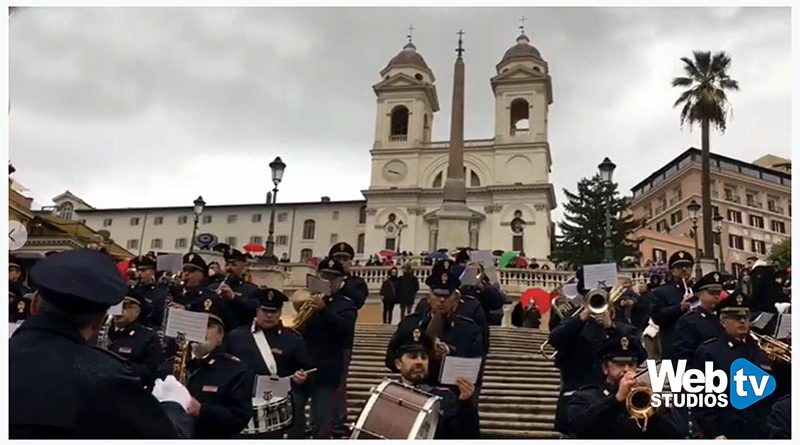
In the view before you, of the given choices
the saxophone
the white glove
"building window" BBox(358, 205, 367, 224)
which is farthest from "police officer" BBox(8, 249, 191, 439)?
"building window" BBox(358, 205, 367, 224)

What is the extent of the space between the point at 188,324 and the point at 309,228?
6898 cm

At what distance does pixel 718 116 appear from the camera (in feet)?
95.5

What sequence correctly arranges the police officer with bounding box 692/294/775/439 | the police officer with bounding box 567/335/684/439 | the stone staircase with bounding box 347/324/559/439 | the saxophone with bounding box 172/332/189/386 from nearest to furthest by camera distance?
the police officer with bounding box 567/335/684/439 < the police officer with bounding box 692/294/775/439 < the saxophone with bounding box 172/332/189/386 < the stone staircase with bounding box 347/324/559/439

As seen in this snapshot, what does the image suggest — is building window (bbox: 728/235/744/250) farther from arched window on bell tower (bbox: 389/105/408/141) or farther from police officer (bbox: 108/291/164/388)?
police officer (bbox: 108/291/164/388)

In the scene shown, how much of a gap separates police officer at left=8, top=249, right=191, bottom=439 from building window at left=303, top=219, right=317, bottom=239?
71.5 metres

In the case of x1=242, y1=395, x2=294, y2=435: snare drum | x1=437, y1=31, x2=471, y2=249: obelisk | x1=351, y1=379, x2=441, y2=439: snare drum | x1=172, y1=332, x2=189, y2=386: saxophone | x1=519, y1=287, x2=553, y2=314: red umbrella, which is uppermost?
x1=437, y1=31, x2=471, y2=249: obelisk

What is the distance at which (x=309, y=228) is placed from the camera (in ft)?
245

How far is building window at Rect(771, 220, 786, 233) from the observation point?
259 feet

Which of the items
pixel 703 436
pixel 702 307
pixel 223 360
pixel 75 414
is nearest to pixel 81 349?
pixel 75 414

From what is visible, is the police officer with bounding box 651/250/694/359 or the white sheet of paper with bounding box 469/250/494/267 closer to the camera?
the police officer with bounding box 651/250/694/359

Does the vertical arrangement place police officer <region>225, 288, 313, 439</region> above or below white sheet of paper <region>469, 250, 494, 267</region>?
below

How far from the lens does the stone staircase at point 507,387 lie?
29.1 feet

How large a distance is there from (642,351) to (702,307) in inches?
90.2

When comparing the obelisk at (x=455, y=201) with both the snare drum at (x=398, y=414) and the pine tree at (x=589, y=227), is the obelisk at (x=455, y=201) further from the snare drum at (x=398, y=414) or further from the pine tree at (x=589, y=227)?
the snare drum at (x=398, y=414)
